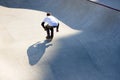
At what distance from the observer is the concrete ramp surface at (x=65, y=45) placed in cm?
817

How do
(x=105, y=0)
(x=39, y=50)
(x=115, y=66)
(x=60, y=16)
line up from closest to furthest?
(x=115, y=66) < (x=39, y=50) < (x=60, y=16) < (x=105, y=0)

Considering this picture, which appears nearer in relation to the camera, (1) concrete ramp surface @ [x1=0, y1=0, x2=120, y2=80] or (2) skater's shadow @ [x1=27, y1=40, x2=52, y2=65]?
(1) concrete ramp surface @ [x1=0, y1=0, x2=120, y2=80]

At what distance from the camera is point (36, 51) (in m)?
9.48

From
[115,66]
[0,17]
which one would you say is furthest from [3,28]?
[115,66]

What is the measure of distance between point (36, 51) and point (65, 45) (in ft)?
4.09

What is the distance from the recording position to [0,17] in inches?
536

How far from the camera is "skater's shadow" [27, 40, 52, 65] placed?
29.1 ft

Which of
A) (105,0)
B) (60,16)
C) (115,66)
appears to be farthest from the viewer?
(105,0)

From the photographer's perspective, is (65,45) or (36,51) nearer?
(36,51)

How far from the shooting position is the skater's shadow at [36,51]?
886 cm

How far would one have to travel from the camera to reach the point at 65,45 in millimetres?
10000

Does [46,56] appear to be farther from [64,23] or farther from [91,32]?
[64,23]

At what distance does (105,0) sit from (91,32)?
431 cm

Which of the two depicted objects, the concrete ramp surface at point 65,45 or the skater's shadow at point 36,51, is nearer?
the concrete ramp surface at point 65,45
